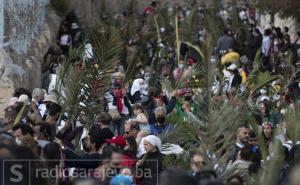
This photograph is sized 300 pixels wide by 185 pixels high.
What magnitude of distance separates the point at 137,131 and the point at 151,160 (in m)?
2.06

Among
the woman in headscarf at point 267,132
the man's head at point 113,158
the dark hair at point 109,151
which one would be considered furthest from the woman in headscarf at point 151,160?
the woman in headscarf at point 267,132

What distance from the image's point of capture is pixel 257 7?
106 feet

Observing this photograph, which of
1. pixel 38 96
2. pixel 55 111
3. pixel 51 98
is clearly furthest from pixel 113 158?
pixel 38 96

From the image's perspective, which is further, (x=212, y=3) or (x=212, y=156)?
(x=212, y=3)

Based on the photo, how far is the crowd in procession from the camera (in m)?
11.2

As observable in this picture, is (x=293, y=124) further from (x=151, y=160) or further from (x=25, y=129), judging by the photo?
(x=25, y=129)

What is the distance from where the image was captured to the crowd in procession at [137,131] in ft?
36.8

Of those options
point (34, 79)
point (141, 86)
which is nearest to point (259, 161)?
point (141, 86)

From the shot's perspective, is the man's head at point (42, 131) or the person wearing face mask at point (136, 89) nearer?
the man's head at point (42, 131)

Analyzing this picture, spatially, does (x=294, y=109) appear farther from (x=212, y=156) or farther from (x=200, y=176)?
(x=200, y=176)

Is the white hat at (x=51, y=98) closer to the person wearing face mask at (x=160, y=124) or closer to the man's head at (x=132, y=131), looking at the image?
the person wearing face mask at (x=160, y=124)

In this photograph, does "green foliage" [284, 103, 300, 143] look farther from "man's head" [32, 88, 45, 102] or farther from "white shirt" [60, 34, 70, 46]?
"white shirt" [60, 34, 70, 46]

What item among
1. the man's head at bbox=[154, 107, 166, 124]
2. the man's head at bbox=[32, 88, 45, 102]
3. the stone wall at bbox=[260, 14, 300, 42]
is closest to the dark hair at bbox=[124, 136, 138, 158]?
the man's head at bbox=[154, 107, 166, 124]

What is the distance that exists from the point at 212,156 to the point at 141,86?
28.3ft
